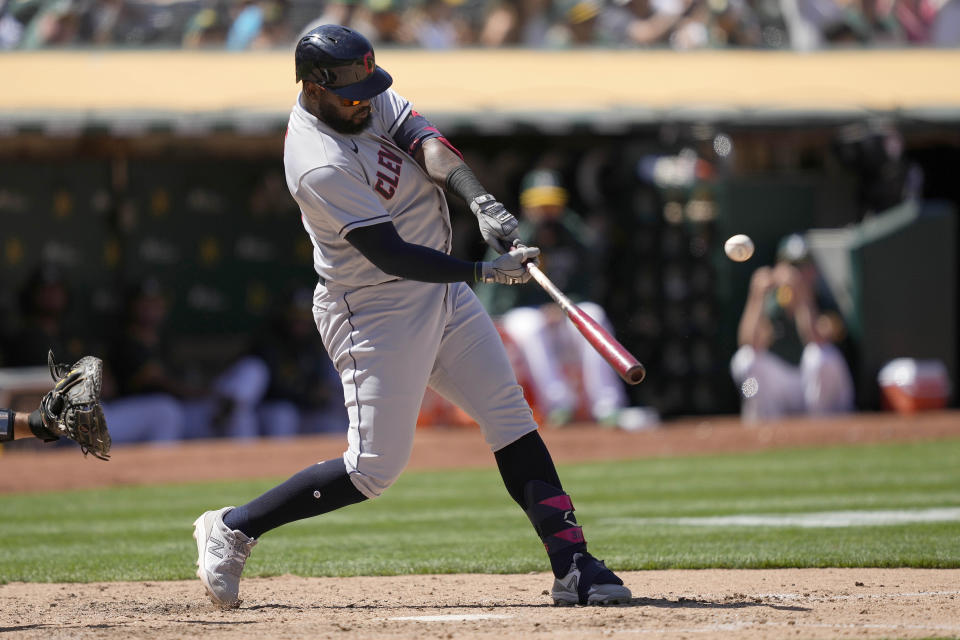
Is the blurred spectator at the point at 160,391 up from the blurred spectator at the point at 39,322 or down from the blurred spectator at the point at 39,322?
down

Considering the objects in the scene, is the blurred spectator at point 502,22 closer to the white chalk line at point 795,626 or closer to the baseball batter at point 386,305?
the baseball batter at point 386,305

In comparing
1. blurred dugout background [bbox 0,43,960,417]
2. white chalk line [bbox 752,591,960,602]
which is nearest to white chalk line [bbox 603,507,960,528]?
white chalk line [bbox 752,591,960,602]

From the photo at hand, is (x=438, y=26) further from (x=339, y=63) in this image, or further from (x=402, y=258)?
(x=402, y=258)

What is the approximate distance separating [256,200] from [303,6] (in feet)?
6.78

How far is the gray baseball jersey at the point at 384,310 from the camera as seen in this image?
4000mm

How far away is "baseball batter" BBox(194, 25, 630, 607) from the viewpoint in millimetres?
3965

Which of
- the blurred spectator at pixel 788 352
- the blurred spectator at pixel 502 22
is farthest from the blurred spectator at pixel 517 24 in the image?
the blurred spectator at pixel 788 352

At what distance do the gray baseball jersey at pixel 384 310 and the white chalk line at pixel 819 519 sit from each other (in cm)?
230

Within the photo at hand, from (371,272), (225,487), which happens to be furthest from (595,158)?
(371,272)

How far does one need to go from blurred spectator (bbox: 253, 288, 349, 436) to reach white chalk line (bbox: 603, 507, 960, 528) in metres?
5.37

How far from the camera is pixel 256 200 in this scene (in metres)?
12.7

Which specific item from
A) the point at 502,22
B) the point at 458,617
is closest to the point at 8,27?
the point at 502,22

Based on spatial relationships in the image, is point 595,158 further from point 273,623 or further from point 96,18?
point 273,623

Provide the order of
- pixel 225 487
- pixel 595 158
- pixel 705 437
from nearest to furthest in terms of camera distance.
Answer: pixel 225 487 < pixel 705 437 < pixel 595 158
